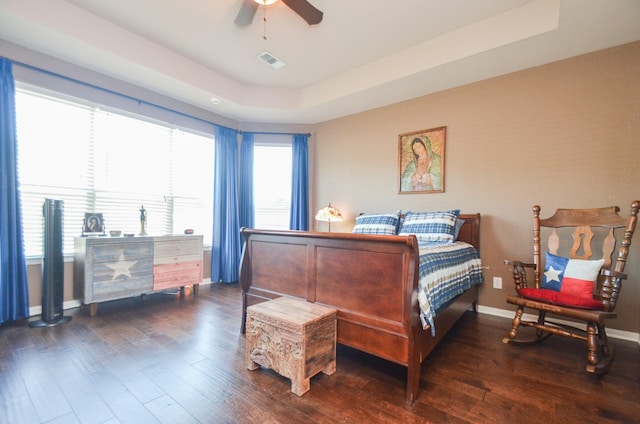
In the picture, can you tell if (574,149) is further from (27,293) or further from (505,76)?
(27,293)

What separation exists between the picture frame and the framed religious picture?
360 cm

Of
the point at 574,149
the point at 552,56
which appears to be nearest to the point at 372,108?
the point at 552,56

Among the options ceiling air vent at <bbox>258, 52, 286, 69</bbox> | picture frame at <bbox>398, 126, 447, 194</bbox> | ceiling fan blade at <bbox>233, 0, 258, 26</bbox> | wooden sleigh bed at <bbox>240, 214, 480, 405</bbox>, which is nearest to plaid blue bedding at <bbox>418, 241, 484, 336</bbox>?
wooden sleigh bed at <bbox>240, 214, 480, 405</bbox>

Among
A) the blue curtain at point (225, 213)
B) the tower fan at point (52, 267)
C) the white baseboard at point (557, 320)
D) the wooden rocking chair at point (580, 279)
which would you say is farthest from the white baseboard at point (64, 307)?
the white baseboard at point (557, 320)

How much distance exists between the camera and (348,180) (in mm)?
4305

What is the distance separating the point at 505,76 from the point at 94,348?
459 cm

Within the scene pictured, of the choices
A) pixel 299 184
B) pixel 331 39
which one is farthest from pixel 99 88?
pixel 299 184

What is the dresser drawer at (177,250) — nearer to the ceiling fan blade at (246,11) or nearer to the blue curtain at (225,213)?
the blue curtain at (225,213)

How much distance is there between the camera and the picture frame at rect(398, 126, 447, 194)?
11.3ft

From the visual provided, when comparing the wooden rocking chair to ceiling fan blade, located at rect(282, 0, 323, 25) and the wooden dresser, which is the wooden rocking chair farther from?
the wooden dresser

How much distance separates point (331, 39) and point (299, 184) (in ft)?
7.22

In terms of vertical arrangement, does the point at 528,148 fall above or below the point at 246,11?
below

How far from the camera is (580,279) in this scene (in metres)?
2.16

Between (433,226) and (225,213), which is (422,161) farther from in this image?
(225,213)
